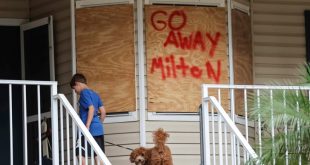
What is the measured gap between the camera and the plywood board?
14.6 m

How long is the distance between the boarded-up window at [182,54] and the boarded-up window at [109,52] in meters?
0.25

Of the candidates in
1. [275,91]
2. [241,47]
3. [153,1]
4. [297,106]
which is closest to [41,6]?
[153,1]

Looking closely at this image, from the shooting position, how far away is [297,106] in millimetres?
10328

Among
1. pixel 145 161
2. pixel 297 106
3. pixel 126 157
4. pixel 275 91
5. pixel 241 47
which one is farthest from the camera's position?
pixel 241 47

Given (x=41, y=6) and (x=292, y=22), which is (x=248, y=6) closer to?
(x=292, y=22)

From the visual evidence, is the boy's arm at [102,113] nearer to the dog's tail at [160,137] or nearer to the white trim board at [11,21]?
the dog's tail at [160,137]

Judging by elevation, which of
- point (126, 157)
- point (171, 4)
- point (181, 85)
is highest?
point (171, 4)

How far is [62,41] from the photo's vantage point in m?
14.7

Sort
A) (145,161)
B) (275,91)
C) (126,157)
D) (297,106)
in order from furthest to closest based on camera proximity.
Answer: (126,157) < (145,161) < (275,91) < (297,106)

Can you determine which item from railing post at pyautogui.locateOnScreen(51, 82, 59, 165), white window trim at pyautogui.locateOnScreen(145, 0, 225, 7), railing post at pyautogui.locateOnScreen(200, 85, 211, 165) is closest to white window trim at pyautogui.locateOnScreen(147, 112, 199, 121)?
white window trim at pyautogui.locateOnScreen(145, 0, 225, 7)

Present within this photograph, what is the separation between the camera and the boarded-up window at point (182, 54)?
1407 cm

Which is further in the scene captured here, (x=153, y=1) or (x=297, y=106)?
(x=153, y=1)

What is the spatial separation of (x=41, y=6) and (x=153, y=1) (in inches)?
70.6

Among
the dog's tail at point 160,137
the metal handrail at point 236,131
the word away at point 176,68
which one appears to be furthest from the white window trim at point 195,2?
the metal handrail at point 236,131
